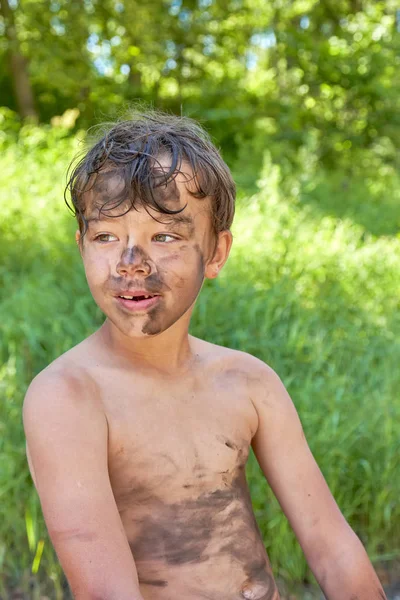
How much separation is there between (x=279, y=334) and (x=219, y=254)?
1863 mm

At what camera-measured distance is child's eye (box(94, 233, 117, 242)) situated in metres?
1.28

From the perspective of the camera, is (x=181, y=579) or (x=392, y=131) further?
(x=392, y=131)

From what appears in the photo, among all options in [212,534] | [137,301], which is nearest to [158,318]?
[137,301]

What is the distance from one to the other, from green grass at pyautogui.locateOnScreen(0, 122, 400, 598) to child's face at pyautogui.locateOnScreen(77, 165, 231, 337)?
1276 mm

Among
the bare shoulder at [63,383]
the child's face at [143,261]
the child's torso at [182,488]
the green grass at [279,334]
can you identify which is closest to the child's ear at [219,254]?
the child's face at [143,261]

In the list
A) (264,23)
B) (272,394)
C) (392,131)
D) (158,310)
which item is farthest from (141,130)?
(264,23)

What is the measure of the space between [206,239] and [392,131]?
697cm

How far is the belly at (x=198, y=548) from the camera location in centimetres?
132

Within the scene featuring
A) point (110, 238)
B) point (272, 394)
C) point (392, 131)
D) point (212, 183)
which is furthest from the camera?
point (392, 131)

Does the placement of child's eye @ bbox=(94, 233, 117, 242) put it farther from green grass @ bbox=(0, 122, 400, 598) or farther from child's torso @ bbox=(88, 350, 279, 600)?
green grass @ bbox=(0, 122, 400, 598)

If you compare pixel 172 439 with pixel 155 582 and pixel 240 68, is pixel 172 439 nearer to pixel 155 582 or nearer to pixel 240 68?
pixel 155 582

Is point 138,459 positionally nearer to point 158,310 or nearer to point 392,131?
point 158,310

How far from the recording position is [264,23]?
1106cm

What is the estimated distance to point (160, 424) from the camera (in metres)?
1.34
